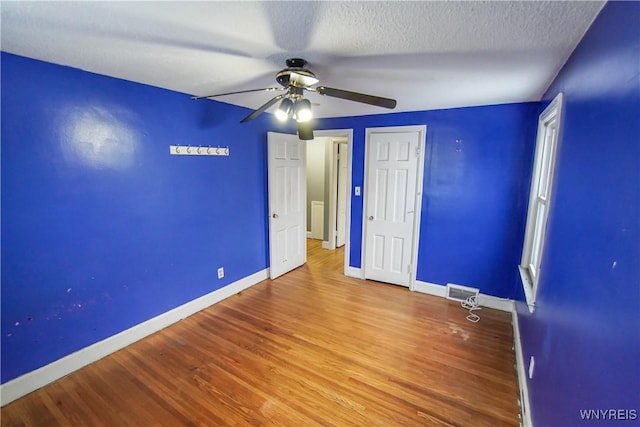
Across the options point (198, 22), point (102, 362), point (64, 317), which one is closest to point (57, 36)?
point (198, 22)

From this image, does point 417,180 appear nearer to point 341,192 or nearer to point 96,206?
point 341,192

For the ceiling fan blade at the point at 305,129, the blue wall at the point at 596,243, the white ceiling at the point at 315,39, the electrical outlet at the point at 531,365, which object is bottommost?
the electrical outlet at the point at 531,365

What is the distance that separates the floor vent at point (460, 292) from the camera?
130 inches

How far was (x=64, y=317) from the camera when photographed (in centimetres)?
211

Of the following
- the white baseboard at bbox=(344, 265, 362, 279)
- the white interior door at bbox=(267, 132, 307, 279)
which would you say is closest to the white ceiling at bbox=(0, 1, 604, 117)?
the white interior door at bbox=(267, 132, 307, 279)

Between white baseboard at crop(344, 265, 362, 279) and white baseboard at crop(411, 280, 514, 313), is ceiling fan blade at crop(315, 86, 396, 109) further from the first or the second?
white baseboard at crop(344, 265, 362, 279)

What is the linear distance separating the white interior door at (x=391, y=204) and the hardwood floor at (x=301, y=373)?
0.69 metres

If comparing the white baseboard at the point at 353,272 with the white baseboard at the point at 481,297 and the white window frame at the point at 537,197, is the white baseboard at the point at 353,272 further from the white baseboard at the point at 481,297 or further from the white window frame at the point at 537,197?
the white window frame at the point at 537,197

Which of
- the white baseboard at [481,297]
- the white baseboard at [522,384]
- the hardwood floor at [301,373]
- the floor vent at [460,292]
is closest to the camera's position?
the white baseboard at [522,384]

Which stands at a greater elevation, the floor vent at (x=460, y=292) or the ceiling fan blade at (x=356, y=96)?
the ceiling fan blade at (x=356, y=96)

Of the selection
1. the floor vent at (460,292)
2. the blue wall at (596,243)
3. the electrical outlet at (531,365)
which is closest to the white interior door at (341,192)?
the floor vent at (460,292)

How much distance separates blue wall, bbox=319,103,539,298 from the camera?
295 centimetres

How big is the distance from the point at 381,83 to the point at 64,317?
3065 mm

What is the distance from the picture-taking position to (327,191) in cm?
540
